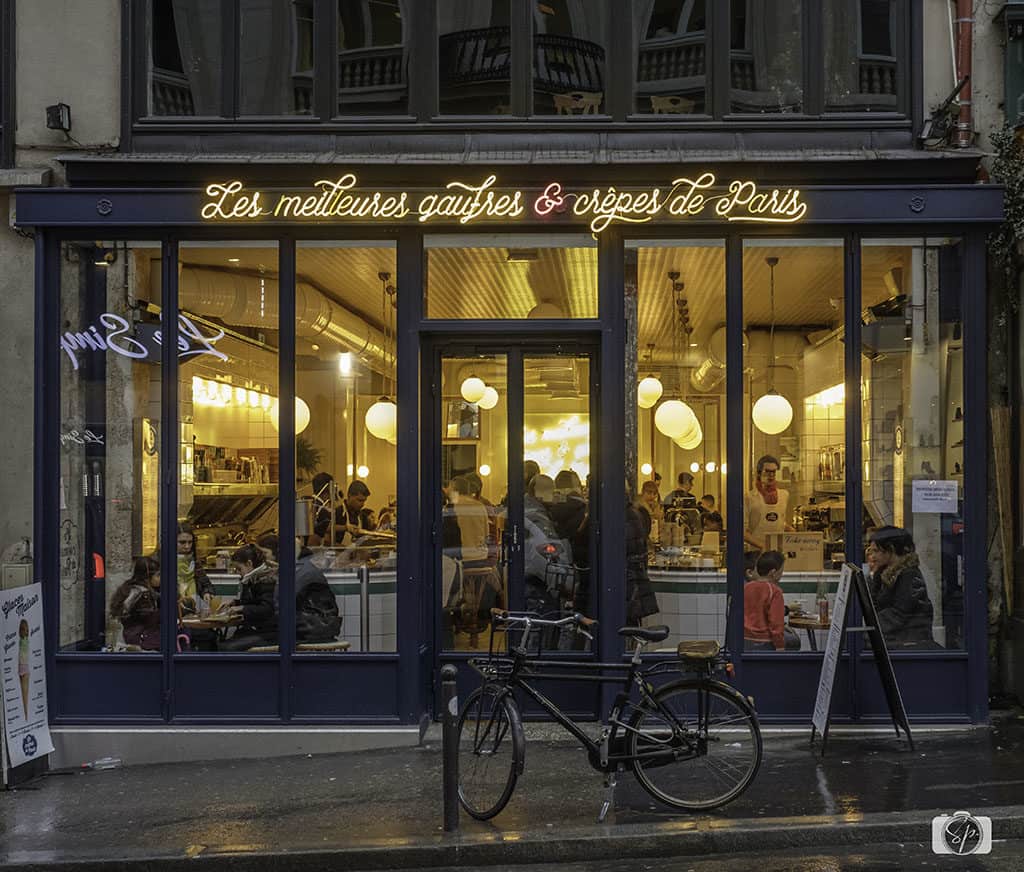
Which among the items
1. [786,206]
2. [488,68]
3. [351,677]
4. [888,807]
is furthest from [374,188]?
[888,807]

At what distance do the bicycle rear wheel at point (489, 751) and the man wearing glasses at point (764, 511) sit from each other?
2971mm

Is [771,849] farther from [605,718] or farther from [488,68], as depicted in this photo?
[488,68]

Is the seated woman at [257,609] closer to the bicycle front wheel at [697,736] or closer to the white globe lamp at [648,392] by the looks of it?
the white globe lamp at [648,392]

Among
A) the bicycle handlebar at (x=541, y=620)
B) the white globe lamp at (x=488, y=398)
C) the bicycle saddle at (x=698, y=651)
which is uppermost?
the white globe lamp at (x=488, y=398)

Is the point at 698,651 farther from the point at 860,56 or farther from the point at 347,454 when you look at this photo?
the point at 860,56

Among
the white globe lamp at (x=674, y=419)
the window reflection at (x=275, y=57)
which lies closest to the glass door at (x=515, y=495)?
the white globe lamp at (x=674, y=419)

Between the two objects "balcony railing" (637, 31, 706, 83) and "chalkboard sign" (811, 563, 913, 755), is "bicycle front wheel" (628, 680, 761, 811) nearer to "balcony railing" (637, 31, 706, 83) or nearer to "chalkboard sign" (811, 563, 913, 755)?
"chalkboard sign" (811, 563, 913, 755)

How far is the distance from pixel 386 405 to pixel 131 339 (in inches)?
86.0

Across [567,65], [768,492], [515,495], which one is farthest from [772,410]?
[567,65]

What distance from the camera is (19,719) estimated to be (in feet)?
28.8

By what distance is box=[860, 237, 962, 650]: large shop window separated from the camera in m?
9.51

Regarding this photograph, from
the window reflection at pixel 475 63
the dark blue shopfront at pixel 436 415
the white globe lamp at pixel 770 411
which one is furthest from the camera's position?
the window reflection at pixel 475 63

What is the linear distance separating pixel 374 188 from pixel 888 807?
5.86 meters

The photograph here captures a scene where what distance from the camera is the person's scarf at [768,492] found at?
379 inches
